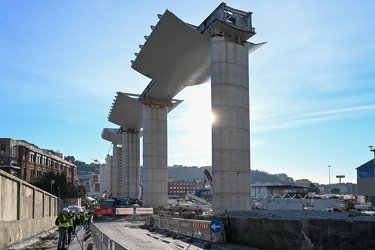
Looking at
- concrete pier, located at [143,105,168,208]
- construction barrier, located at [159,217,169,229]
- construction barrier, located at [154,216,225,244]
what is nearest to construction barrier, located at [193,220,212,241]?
construction barrier, located at [154,216,225,244]

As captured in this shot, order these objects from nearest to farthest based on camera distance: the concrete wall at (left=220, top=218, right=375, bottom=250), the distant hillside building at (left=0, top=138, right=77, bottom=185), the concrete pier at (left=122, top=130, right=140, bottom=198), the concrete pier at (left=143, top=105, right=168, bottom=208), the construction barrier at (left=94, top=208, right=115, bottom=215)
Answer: the concrete wall at (left=220, top=218, right=375, bottom=250) → the construction barrier at (left=94, top=208, right=115, bottom=215) → the concrete pier at (left=143, top=105, right=168, bottom=208) → the distant hillside building at (left=0, top=138, right=77, bottom=185) → the concrete pier at (left=122, top=130, right=140, bottom=198)

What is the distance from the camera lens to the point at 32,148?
85938mm

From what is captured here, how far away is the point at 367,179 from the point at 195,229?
85662 mm

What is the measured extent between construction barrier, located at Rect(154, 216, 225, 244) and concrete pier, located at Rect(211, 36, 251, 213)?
690cm

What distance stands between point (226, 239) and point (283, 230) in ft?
16.1

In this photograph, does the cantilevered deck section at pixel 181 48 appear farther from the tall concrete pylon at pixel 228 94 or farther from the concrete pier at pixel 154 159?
the concrete pier at pixel 154 159

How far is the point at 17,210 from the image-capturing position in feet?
65.3

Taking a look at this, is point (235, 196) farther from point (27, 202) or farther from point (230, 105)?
point (27, 202)

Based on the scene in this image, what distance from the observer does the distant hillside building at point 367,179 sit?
9400 centimetres

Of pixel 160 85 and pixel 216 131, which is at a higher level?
pixel 160 85

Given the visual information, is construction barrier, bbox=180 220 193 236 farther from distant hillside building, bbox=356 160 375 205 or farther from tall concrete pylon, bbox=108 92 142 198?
distant hillside building, bbox=356 160 375 205

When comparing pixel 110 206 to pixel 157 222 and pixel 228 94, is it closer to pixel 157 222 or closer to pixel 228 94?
pixel 157 222

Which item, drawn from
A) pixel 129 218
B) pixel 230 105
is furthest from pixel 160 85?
pixel 230 105

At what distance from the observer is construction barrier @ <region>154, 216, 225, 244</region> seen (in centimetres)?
1938
